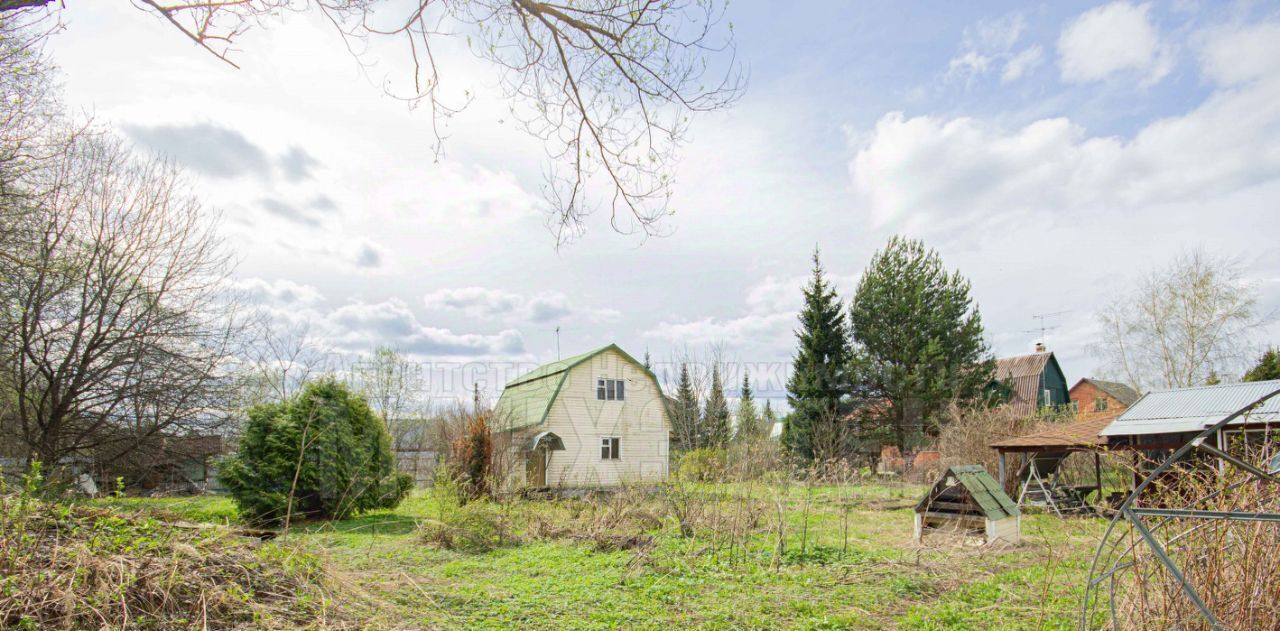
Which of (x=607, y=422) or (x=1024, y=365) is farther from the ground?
(x=1024, y=365)

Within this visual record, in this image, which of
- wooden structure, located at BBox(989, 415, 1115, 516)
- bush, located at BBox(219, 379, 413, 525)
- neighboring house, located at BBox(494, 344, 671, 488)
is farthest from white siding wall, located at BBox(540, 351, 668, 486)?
wooden structure, located at BBox(989, 415, 1115, 516)

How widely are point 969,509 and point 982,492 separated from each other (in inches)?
13.1

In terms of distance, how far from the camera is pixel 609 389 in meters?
23.6

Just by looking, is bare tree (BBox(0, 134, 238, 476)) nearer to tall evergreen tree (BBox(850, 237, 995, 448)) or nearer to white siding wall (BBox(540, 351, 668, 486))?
white siding wall (BBox(540, 351, 668, 486))

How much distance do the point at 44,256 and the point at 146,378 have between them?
116 inches

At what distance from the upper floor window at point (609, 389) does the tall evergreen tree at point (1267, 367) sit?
64.9 ft

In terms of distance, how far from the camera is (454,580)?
230 inches

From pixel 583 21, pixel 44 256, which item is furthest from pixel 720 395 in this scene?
pixel 44 256

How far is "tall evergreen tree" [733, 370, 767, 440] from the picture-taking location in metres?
13.6

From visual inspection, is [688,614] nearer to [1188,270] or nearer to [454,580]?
[454,580]

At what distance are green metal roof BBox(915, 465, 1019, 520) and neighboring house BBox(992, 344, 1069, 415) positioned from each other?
88.6 ft

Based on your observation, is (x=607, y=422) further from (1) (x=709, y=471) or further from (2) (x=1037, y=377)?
(2) (x=1037, y=377)

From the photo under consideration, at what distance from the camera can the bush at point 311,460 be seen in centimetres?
980

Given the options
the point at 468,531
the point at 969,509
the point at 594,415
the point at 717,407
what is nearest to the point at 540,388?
the point at 594,415
